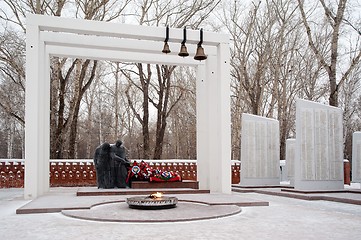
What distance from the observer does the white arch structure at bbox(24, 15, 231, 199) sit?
34.4 ft

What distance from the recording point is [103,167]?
12.2 meters

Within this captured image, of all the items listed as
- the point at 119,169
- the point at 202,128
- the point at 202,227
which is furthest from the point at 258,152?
Result: the point at 202,227

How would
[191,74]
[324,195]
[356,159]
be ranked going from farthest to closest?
[191,74] < [356,159] < [324,195]

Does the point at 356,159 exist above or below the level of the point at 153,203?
above

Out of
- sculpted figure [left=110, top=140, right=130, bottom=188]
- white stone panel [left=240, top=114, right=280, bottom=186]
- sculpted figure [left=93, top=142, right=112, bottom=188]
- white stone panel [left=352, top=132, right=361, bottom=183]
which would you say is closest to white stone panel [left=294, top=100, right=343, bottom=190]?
white stone panel [left=352, top=132, right=361, bottom=183]

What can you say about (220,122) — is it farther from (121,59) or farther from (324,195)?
(121,59)

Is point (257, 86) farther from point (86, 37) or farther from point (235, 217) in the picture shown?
point (235, 217)

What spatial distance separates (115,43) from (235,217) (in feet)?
22.8

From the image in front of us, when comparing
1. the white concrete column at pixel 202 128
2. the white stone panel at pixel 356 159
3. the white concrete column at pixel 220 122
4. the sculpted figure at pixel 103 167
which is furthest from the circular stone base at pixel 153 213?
the white stone panel at pixel 356 159

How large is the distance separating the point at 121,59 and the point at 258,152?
6.35m

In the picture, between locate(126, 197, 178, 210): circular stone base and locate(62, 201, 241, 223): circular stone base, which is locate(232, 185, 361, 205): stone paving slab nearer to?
locate(62, 201, 241, 223): circular stone base

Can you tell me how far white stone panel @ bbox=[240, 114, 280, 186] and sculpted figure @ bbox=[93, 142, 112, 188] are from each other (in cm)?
566

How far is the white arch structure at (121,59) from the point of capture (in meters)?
10.5

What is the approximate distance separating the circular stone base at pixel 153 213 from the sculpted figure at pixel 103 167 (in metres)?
3.56
